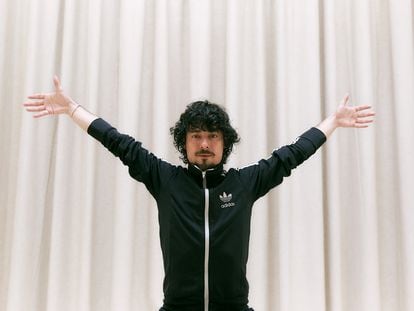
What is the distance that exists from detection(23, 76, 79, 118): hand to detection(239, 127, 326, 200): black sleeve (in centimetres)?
63

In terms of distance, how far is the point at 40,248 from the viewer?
2.11 m

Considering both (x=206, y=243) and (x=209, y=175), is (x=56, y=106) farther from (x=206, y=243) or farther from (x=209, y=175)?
(x=206, y=243)

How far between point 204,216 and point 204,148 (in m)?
0.22

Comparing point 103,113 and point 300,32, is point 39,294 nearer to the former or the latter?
point 103,113

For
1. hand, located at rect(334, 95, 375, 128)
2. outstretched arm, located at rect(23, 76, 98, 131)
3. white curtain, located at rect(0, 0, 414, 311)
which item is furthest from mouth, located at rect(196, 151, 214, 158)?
white curtain, located at rect(0, 0, 414, 311)

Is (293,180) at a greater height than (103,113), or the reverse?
(103,113)

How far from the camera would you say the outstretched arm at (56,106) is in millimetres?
1416

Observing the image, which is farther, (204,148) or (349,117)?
(349,117)

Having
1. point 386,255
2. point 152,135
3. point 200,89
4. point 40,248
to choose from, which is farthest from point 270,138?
point 40,248

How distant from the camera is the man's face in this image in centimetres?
139

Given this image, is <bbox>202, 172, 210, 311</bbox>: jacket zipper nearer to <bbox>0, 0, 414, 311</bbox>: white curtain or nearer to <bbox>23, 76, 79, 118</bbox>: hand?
<bbox>23, 76, 79, 118</bbox>: hand

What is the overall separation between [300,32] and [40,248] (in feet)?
5.57

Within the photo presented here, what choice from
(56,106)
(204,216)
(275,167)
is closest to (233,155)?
(275,167)

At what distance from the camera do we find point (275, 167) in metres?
1.43
